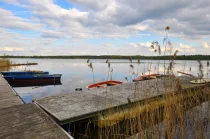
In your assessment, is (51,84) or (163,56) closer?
(163,56)

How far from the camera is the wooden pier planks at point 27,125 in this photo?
3.65m

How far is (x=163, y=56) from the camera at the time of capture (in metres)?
4.27

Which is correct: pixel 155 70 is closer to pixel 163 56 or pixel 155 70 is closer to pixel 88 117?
pixel 163 56

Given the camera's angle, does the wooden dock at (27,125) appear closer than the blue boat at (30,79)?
Yes

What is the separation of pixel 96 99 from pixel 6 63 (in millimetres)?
33654

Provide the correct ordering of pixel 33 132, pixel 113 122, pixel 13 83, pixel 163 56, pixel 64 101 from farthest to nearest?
pixel 13 83 → pixel 64 101 → pixel 113 122 → pixel 163 56 → pixel 33 132

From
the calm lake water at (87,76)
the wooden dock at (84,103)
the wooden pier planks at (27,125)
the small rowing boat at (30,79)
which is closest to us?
the wooden pier planks at (27,125)

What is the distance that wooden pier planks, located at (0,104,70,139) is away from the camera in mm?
3654

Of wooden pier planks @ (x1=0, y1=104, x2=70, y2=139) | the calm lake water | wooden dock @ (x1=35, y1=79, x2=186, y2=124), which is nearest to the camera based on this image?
wooden pier planks @ (x1=0, y1=104, x2=70, y2=139)

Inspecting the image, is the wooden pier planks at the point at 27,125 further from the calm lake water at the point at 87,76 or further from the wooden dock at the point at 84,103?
the calm lake water at the point at 87,76

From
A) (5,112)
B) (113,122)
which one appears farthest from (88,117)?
(5,112)

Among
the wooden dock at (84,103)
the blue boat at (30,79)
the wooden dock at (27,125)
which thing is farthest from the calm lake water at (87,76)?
the wooden dock at (27,125)

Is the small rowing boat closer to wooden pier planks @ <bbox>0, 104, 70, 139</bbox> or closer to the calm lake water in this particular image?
the calm lake water

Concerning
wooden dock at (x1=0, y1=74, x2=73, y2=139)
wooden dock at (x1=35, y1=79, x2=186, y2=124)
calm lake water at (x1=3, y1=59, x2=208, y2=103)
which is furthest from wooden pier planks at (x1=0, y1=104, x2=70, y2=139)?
calm lake water at (x1=3, y1=59, x2=208, y2=103)
